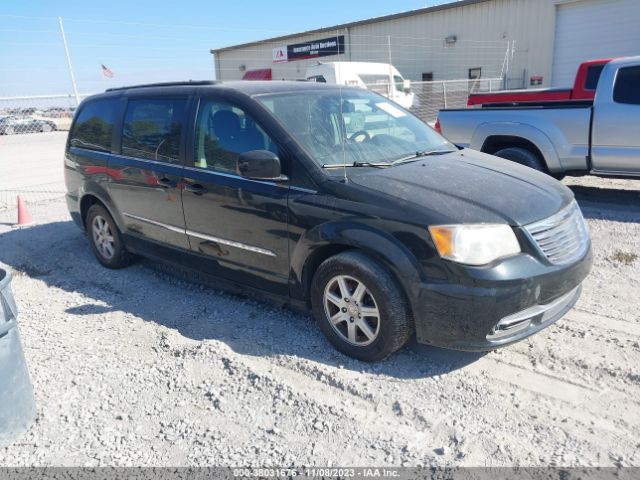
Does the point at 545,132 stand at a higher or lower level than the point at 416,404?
higher

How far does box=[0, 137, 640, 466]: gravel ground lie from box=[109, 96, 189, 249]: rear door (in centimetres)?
70

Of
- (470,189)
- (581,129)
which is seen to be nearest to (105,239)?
(470,189)

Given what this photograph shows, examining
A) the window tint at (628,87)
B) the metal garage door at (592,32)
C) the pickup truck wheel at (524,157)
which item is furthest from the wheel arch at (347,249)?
the metal garage door at (592,32)

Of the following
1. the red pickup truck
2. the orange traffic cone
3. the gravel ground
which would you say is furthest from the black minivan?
the red pickup truck

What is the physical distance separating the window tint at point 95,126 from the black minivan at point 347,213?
0.19 meters

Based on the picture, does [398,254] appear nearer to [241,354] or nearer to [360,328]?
[360,328]

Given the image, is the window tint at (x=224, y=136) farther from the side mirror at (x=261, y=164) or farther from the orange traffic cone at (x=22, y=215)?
the orange traffic cone at (x=22, y=215)

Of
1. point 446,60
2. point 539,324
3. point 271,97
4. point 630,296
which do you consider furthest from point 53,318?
point 446,60

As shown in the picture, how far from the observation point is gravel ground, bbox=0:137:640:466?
267 centimetres

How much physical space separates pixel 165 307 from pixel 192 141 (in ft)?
4.69

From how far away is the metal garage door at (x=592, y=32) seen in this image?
1989 centimetres

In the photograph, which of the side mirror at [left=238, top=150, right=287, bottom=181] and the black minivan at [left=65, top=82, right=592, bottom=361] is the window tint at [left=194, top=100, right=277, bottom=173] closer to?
the black minivan at [left=65, top=82, right=592, bottom=361]

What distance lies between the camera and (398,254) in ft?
10.2

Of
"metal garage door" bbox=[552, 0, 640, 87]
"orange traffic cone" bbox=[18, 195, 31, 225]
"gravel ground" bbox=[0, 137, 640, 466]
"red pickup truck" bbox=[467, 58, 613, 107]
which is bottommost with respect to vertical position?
"gravel ground" bbox=[0, 137, 640, 466]
